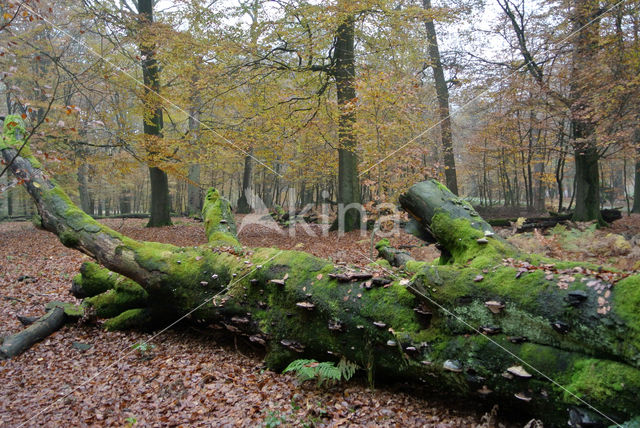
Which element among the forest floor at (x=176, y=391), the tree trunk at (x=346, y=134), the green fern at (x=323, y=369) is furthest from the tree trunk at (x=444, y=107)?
the green fern at (x=323, y=369)

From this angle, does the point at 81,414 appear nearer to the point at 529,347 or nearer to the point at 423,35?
the point at 529,347

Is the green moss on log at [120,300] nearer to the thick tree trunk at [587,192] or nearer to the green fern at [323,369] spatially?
the green fern at [323,369]

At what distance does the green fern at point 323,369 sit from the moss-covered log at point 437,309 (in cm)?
11

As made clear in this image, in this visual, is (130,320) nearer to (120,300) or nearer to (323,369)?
(120,300)

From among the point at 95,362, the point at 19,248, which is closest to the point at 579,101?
the point at 95,362

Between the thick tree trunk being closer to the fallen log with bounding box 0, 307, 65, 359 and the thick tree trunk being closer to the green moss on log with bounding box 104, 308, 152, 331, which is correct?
the green moss on log with bounding box 104, 308, 152, 331

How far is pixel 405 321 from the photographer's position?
10.4 feet

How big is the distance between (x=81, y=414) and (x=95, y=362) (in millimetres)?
1204

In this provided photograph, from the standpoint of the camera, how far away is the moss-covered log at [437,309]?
2.38 metres

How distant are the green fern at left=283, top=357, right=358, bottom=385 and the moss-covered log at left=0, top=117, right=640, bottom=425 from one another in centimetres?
11

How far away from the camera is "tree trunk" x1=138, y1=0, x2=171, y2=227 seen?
11.2 metres

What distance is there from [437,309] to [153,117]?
1176 centimetres

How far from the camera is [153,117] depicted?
11.8 m

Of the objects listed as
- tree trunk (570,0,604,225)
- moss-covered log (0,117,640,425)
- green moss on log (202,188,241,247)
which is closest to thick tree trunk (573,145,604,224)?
tree trunk (570,0,604,225)
